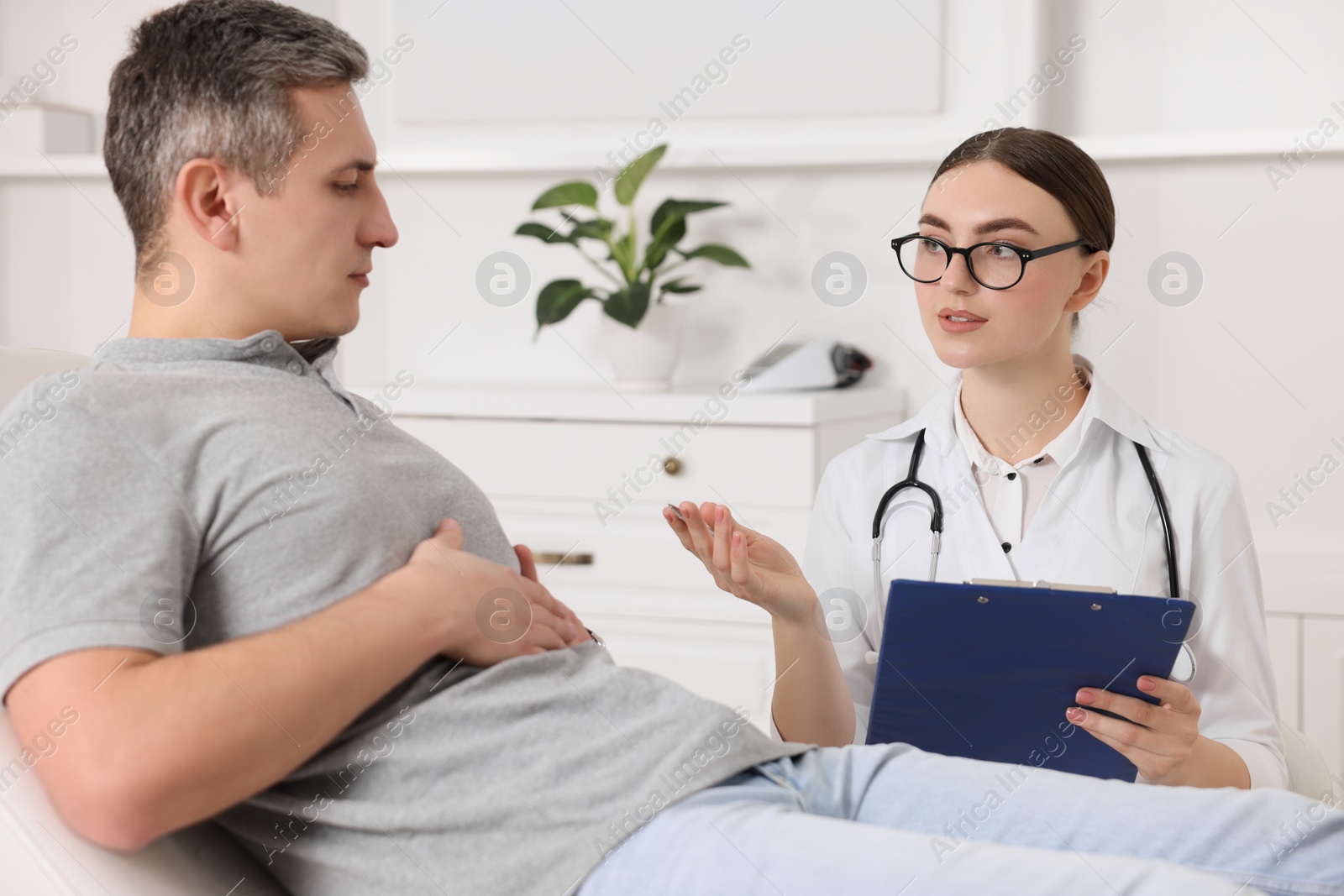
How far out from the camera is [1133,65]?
2.66 m

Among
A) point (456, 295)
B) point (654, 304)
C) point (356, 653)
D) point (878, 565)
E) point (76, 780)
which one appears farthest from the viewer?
point (456, 295)

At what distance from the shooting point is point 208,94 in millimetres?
1201

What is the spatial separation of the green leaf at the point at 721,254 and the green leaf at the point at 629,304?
0.14m

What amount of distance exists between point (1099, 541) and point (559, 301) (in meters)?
1.53

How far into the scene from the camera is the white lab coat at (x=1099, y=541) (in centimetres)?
144

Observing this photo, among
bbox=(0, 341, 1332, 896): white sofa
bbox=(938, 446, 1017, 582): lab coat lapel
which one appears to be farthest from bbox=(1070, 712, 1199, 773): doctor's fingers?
bbox=(0, 341, 1332, 896): white sofa

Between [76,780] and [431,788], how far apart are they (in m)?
0.27

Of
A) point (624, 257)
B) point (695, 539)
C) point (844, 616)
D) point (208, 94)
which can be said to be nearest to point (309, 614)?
point (695, 539)

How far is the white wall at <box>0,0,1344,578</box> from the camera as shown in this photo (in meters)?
2.57

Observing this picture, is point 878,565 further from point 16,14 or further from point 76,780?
point 16,14

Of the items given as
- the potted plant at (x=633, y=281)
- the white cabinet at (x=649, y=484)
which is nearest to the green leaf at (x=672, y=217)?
the potted plant at (x=633, y=281)

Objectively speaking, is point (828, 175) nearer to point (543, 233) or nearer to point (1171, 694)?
point (543, 233)

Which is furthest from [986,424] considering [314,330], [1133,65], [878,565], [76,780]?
[1133,65]

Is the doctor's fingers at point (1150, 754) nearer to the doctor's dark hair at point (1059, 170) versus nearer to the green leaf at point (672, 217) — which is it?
the doctor's dark hair at point (1059, 170)
